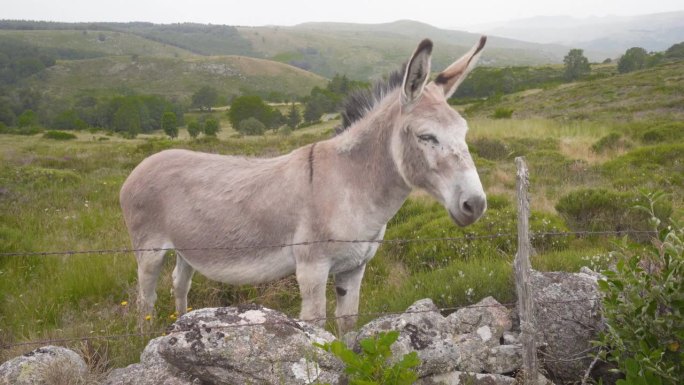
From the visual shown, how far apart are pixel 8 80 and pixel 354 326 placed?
584 feet

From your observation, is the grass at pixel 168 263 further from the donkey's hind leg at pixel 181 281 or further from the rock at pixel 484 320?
the rock at pixel 484 320

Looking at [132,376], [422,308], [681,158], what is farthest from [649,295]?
[681,158]

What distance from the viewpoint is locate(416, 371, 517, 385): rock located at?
2.77 meters

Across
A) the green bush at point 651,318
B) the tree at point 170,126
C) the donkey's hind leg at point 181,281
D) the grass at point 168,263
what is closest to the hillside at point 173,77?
the tree at point 170,126

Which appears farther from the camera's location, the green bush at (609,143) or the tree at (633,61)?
the tree at (633,61)

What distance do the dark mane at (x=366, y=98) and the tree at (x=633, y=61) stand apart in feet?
232

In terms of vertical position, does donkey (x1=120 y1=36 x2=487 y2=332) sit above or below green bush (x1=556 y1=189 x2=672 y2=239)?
above

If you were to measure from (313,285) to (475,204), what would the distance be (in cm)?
139

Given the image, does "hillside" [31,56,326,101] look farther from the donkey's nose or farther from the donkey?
the donkey's nose

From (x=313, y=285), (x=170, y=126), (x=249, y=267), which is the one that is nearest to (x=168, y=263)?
(x=249, y=267)

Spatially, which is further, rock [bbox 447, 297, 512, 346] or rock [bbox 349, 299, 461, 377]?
rock [bbox 447, 297, 512, 346]

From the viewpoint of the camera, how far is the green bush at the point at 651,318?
2283 mm

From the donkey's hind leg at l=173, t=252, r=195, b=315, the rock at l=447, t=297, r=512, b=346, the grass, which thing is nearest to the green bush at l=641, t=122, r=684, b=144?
the grass

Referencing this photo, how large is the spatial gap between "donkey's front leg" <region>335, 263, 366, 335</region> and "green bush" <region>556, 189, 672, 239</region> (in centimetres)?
489
